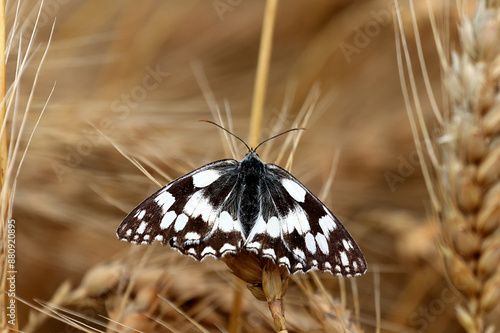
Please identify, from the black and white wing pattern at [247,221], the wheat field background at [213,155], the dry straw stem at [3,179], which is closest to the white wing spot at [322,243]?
the black and white wing pattern at [247,221]

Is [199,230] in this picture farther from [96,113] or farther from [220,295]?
[96,113]

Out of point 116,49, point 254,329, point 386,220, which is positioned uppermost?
point 116,49

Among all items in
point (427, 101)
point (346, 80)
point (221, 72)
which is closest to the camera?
point (427, 101)

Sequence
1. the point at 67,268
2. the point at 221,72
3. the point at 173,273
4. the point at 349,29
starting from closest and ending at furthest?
the point at 173,273
the point at 67,268
the point at 349,29
the point at 221,72

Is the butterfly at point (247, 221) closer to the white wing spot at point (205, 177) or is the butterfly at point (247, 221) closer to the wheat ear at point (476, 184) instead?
the white wing spot at point (205, 177)

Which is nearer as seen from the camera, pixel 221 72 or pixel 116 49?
pixel 116 49

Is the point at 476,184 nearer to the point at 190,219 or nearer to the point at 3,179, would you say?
the point at 190,219

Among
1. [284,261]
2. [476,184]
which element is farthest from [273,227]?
[476,184]

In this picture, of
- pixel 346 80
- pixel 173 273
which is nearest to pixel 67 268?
pixel 173 273
